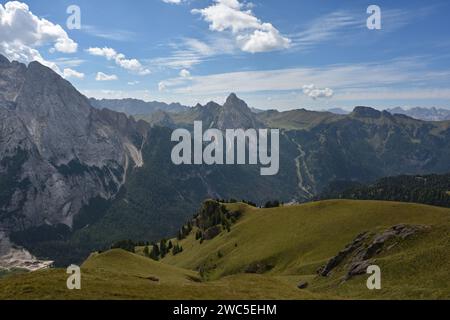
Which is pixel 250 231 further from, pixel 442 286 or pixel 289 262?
pixel 442 286

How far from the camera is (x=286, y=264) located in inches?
5143

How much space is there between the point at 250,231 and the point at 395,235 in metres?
98.5

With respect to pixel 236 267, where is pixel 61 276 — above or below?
above

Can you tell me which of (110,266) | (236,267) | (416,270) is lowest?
(236,267)

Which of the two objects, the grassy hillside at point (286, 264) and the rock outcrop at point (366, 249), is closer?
the grassy hillside at point (286, 264)

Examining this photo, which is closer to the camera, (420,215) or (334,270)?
(334,270)

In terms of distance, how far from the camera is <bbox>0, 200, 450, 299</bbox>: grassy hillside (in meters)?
52.7

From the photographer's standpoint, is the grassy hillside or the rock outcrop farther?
the rock outcrop

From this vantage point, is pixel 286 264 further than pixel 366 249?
Yes

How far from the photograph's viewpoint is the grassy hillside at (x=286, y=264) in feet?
173

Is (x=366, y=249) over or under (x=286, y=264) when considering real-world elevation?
over
